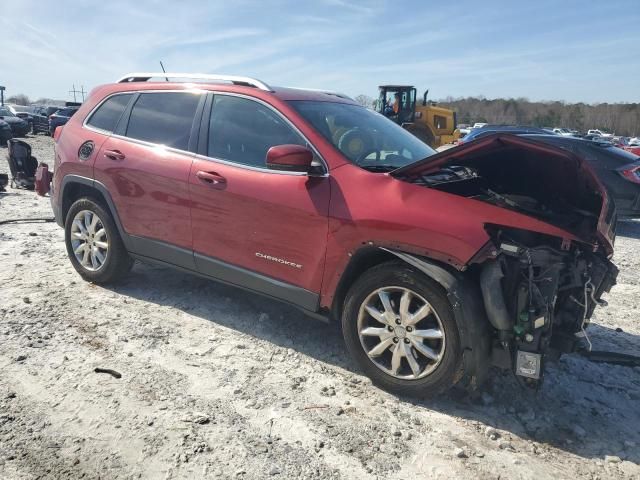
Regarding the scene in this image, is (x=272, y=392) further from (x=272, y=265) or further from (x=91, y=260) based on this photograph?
(x=91, y=260)

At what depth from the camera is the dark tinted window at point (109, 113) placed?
461cm

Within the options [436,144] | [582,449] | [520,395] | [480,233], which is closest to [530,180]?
[480,233]

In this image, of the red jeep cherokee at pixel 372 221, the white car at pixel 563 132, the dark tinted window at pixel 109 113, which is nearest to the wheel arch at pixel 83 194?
the red jeep cherokee at pixel 372 221

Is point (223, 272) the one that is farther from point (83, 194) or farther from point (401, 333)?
point (83, 194)

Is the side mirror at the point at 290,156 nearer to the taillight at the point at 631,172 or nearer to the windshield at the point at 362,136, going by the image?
the windshield at the point at 362,136

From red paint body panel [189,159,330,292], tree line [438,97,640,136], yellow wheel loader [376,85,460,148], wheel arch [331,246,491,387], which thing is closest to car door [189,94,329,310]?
red paint body panel [189,159,330,292]

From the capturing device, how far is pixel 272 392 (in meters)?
3.16

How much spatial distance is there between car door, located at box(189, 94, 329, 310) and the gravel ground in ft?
1.78

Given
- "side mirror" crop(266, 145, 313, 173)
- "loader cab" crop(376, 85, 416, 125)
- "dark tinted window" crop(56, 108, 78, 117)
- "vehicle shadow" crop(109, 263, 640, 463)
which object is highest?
"loader cab" crop(376, 85, 416, 125)

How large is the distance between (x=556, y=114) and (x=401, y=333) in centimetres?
8151

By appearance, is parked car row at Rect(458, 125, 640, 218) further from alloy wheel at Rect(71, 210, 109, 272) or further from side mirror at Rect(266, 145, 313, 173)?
alloy wheel at Rect(71, 210, 109, 272)

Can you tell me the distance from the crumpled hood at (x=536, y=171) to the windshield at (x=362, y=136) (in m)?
0.45

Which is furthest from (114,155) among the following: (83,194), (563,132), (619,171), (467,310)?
(563,132)

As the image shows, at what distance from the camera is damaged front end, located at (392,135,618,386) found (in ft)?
9.26
